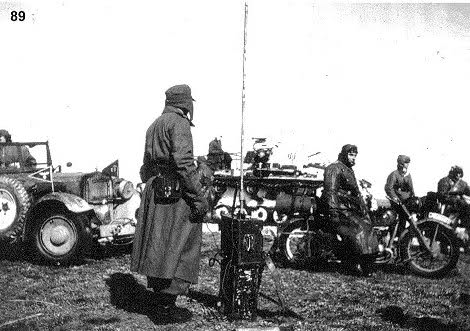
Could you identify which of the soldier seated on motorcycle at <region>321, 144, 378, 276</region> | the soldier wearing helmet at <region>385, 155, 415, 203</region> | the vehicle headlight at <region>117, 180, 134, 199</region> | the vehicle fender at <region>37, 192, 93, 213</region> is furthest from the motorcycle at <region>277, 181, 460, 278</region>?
the vehicle fender at <region>37, 192, 93, 213</region>

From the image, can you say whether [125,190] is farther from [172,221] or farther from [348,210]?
[172,221]

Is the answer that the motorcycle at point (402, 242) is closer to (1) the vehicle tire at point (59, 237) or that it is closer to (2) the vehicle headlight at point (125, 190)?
(2) the vehicle headlight at point (125, 190)

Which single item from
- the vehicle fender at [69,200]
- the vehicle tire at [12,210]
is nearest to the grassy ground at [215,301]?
the vehicle tire at [12,210]

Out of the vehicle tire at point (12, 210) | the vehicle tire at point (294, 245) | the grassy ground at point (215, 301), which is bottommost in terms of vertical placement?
the grassy ground at point (215, 301)

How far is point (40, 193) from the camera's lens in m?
7.75

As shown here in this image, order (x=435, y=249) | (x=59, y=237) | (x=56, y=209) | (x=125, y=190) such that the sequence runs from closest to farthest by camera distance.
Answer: (x=435, y=249) → (x=59, y=237) → (x=56, y=209) → (x=125, y=190)

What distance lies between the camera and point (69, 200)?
7270 mm

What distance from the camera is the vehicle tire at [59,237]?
7141 millimetres

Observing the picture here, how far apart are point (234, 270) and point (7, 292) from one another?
10.0ft

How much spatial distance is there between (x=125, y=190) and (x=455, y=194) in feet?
22.3

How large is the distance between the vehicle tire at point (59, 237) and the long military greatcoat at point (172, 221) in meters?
2.90

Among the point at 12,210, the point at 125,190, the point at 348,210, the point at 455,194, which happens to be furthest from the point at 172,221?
the point at 455,194

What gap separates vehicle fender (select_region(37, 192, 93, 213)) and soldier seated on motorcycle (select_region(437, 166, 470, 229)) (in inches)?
271

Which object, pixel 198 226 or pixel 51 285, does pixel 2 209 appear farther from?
pixel 198 226
